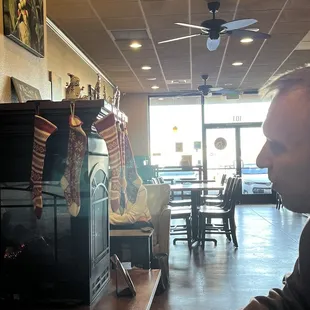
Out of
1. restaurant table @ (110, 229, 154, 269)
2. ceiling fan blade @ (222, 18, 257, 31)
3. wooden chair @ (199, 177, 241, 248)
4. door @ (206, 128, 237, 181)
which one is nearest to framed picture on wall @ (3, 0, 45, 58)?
restaurant table @ (110, 229, 154, 269)

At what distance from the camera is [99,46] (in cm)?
665

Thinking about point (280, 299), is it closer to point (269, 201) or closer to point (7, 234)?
point (7, 234)

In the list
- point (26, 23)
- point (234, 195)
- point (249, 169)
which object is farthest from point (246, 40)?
point (249, 169)

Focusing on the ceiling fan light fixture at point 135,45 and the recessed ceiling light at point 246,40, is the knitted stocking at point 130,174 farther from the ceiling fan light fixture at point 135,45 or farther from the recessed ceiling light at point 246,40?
the recessed ceiling light at point 246,40

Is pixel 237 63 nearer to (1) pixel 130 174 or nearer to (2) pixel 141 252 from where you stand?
(2) pixel 141 252

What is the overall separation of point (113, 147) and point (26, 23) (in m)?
1.21

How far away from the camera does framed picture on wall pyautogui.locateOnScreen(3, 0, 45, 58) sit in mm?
2486

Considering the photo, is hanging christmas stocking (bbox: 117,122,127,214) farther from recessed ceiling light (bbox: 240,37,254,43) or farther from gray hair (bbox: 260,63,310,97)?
recessed ceiling light (bbox: 240,37,254,43)

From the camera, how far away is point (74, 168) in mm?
2014

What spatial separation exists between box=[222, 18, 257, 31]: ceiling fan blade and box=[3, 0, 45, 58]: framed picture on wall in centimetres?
234

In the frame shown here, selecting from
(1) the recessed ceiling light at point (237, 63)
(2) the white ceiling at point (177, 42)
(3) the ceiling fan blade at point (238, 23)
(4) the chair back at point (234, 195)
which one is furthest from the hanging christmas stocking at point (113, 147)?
(1) the recessed ceiling light at point (237, 63)

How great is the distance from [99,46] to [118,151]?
190 inches

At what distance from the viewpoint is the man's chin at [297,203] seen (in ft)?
3.06

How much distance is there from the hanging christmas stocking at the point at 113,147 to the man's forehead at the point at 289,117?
1240 mm
